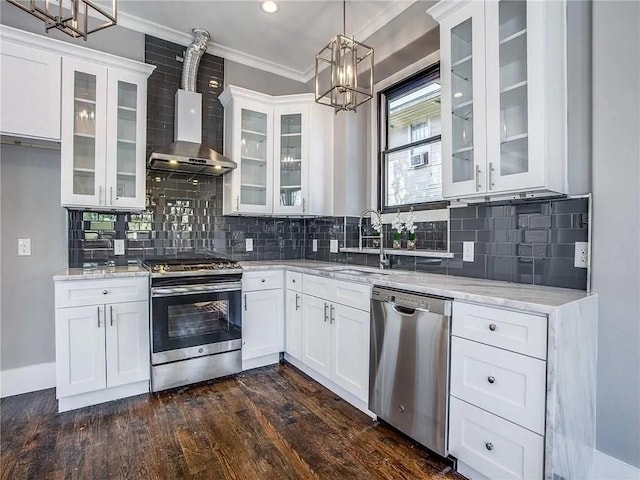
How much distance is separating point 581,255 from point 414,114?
1.81m

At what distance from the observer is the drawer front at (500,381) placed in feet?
4.71

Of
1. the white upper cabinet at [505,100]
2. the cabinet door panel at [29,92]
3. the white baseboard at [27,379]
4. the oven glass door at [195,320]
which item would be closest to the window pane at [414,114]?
the white upper cabinet at [505,100]

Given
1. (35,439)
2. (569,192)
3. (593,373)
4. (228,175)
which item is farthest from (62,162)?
(593,373)

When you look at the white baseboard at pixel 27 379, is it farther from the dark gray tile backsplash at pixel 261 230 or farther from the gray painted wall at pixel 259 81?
the gray painted wall at pixel 259 81

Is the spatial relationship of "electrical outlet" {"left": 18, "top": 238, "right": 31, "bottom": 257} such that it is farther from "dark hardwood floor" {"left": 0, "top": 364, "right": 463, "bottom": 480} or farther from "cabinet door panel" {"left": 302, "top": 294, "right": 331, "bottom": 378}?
"cabinet door panel" {"left": 302, "top": 294, "right": 331, "bottom": 378}

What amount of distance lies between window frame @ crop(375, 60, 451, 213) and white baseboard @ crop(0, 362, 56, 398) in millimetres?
3154

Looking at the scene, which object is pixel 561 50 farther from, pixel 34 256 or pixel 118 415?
pixel 34 256

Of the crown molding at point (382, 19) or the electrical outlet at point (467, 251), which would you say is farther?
the crown molding at point (382, 19)

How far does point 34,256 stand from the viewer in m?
2.74

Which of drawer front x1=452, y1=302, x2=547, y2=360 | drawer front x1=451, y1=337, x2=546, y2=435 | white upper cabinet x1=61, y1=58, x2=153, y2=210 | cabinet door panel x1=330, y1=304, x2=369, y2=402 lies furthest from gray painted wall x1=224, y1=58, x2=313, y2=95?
drawer front x1=451, y1=337, x2=546, y2=435

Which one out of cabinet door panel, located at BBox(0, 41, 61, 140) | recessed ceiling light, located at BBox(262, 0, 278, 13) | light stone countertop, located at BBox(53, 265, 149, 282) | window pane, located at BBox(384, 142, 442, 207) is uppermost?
recessed ceiling light, located at BBox(262, 0, 278, 13)

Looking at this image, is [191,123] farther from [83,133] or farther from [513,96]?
[513,96]

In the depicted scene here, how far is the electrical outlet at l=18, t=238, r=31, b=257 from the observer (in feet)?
8.84

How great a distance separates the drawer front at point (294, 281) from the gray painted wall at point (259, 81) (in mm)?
2148
